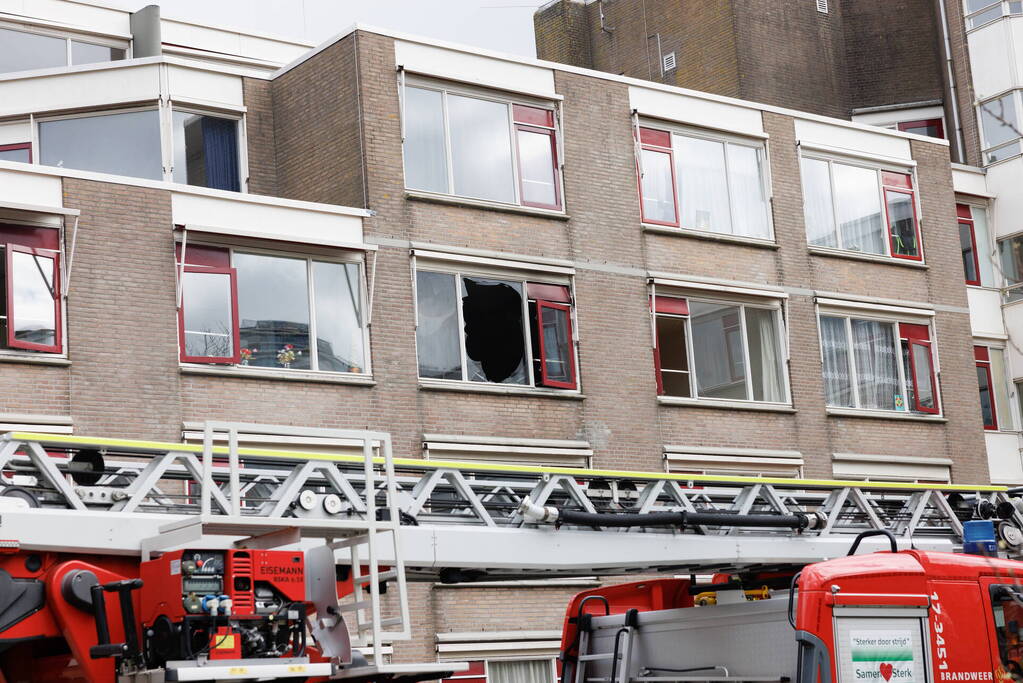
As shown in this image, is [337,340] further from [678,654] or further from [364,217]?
[678,654]

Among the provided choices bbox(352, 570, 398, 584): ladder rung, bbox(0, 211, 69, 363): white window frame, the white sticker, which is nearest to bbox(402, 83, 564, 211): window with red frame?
bbox(0, 211, 69, 363): white window frame

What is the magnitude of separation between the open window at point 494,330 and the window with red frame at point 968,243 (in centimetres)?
1149

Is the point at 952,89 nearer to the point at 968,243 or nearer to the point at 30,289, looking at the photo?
the point at 968,243

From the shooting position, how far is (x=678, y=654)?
1084 cm

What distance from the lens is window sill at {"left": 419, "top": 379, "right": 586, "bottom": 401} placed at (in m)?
21.8

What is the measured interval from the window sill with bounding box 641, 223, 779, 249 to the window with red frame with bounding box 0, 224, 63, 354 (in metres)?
9.76

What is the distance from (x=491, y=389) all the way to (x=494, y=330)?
972mm

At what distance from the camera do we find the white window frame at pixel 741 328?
24.5m

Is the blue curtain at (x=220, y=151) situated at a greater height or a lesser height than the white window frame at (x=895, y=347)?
greater

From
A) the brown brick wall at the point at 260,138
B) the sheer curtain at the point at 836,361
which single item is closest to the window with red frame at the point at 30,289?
the brown brick wall at the point at 260,138

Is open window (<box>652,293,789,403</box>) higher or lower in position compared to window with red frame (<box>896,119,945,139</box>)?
lower

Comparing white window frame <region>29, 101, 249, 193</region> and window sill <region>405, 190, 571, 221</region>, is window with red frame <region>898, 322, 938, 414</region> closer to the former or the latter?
window sill <region>405, 190, 571, 221</region>

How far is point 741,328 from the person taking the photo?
25734mm

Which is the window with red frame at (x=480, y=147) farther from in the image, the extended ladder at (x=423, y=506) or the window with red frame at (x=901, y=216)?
the extended ladder at (x=423, y=506)
